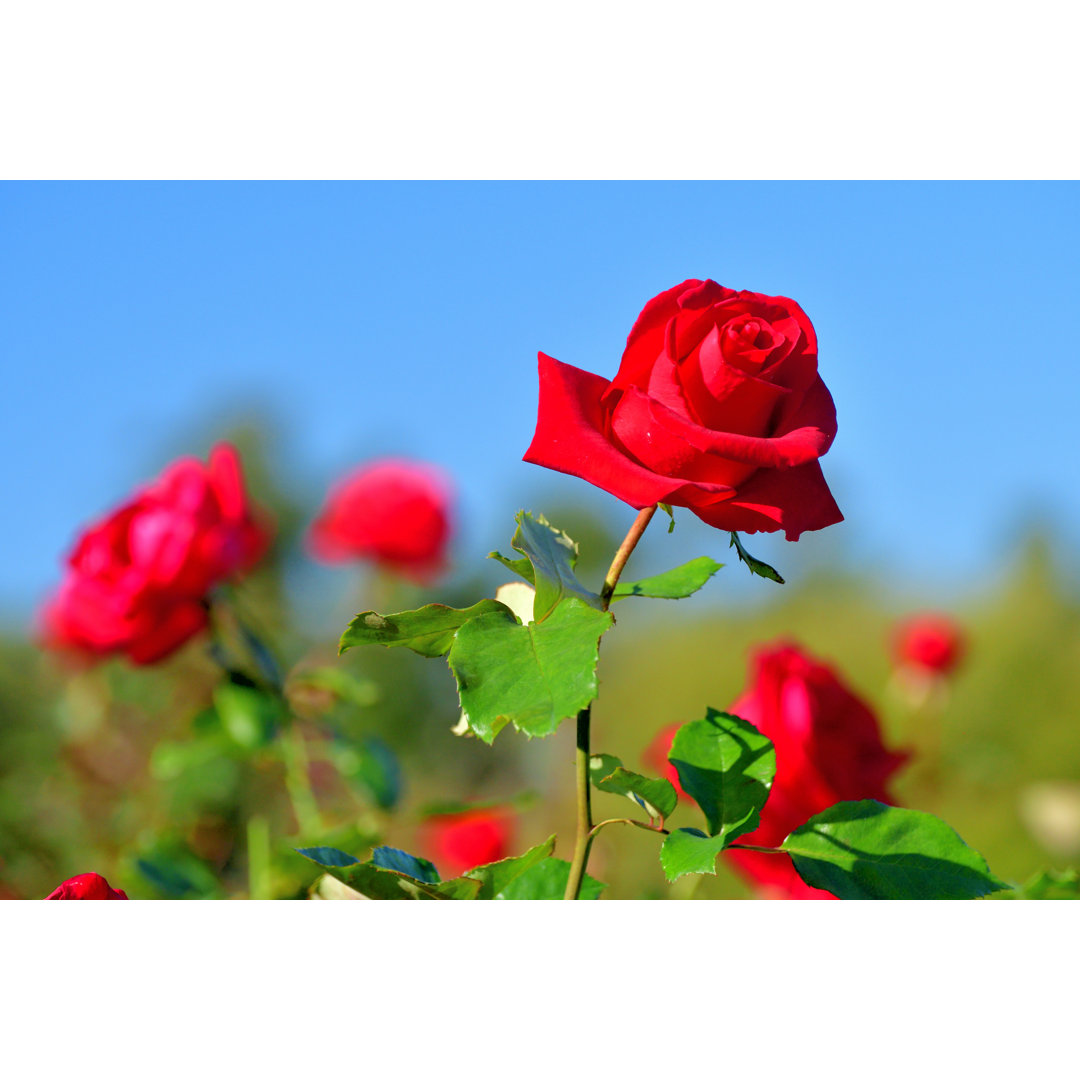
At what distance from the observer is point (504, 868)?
0.37 meters

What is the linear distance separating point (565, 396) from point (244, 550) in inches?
24.6

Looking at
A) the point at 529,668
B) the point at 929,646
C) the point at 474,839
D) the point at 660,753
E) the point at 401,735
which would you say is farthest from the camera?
the point at 401,735

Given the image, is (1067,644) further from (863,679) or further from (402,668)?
(402,668)

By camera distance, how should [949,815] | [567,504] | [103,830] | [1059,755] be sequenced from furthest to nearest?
[567,504]
[1059,755]
[949,815]
[103,830]

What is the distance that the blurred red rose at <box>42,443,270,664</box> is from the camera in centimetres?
84

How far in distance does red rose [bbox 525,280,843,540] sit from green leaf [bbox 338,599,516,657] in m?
0.06

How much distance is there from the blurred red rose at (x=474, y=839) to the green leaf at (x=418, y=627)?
1.06 meters

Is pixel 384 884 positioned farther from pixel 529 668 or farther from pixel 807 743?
pixel 807 743

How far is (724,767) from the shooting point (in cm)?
37

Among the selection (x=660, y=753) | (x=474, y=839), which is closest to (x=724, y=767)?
(x=660, y=753)

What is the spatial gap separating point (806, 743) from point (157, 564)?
563 mm

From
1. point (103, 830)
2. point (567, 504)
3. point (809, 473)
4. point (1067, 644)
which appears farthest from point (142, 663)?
point (1067, 644)

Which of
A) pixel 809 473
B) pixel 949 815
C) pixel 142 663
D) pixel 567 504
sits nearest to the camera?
pixel 809 473

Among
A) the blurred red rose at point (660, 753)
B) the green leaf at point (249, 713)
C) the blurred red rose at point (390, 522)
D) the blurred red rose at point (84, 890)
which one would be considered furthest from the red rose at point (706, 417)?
the blurred red rose at point (390, 522)
